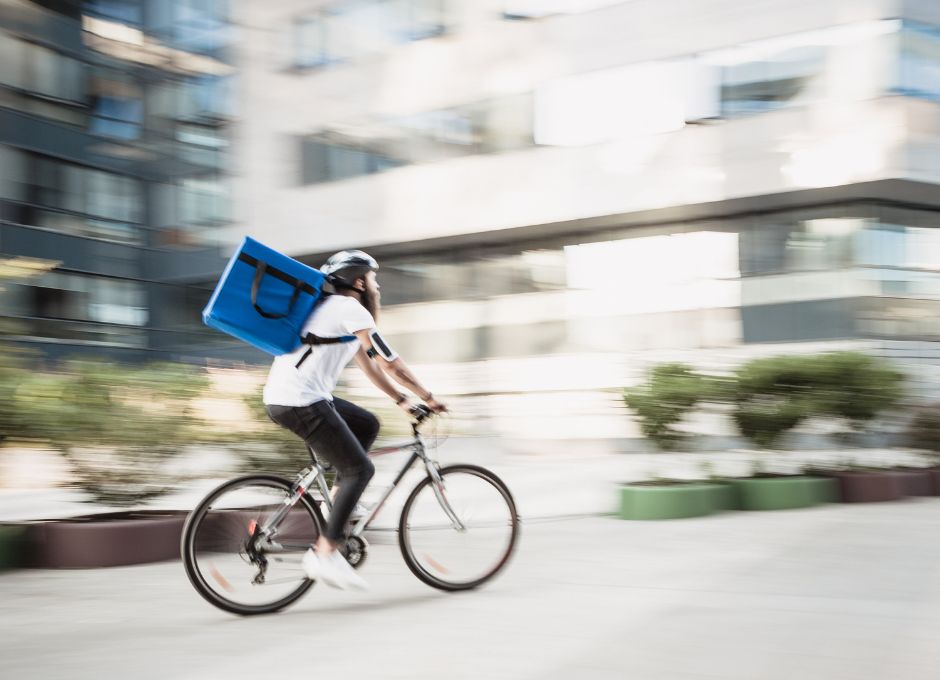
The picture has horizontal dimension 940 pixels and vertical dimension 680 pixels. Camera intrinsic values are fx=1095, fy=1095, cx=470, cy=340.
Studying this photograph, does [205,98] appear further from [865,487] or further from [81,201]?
[865,487]

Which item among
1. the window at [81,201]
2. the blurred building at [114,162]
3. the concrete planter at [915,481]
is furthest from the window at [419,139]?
the concrete planter at [915,481]

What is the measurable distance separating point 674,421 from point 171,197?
981 inches

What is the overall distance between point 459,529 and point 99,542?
9.18 feet

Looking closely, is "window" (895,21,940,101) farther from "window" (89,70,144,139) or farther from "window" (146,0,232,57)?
"window" (89,70,144,139)

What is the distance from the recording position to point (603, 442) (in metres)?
22.4

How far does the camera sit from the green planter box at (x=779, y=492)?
1020 cm

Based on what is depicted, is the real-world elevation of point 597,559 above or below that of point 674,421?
below

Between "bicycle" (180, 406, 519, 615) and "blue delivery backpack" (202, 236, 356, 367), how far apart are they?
2.33 feet

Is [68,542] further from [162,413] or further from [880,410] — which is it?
[880,410]

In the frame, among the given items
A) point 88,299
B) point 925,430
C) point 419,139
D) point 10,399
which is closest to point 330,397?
point 10,399

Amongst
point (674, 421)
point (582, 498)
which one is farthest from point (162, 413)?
point (582, 498)

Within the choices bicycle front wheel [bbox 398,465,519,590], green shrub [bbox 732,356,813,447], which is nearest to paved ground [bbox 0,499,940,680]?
bicycle front wheel [bbox 398,465,519,590]

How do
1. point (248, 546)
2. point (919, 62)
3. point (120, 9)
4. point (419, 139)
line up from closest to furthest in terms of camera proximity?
point (248, 546) < point (919, 62) < point (419, 139) < point (120, 9)

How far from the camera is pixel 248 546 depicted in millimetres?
5648
